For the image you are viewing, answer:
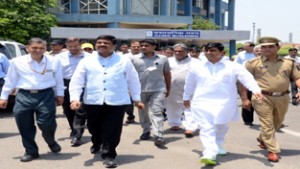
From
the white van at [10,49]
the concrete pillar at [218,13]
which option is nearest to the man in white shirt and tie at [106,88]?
the white van at [10,49]

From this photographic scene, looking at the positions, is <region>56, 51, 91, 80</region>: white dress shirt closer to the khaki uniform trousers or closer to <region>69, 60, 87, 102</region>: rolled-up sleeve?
<region>69, 60, 87, 102</region>: rolled-up sleeve

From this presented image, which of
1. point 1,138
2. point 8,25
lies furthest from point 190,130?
point 8,25

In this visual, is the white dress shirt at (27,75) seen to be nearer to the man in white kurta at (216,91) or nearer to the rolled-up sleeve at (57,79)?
the rolled-up sleeve at (57,79)

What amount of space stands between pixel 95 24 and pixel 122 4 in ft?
11.6

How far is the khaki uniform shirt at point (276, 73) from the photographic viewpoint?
620cm

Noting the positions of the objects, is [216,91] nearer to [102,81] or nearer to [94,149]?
[102,81]

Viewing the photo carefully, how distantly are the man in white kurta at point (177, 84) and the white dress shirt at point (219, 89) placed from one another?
6.78 feet

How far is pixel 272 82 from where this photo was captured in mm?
6207

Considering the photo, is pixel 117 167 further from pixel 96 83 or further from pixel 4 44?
pixel 4 44

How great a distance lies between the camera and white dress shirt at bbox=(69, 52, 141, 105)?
18.3 ft

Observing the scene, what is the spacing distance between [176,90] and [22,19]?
22104 mm

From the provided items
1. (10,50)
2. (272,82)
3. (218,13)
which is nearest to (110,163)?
(272,82)

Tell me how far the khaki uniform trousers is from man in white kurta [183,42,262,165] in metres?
0.44

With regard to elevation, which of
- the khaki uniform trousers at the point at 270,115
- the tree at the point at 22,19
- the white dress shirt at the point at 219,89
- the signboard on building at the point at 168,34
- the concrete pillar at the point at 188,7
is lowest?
the khaki uniform trousers at the point at 270,115
